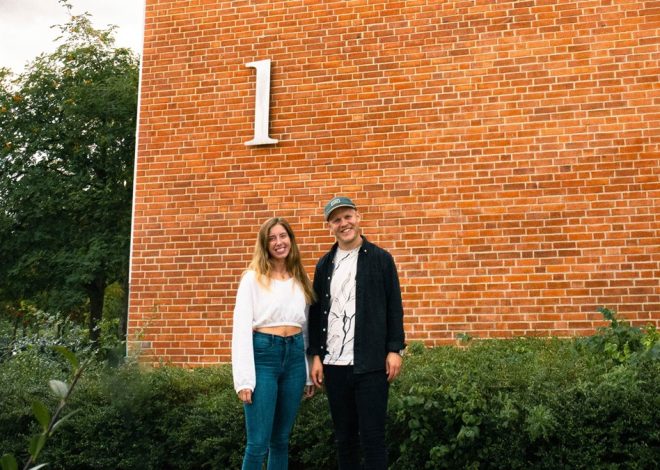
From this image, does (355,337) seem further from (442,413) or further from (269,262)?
(442,413)

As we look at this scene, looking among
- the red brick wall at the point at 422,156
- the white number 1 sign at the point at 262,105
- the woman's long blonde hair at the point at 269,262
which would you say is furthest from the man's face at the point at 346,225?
the white number 1 sign at the point at 262,105

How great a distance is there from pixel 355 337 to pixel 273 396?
1.84 feet

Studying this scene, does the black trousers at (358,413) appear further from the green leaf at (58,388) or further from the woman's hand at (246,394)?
the green leaf at (58,388)

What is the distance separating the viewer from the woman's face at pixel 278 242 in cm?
412

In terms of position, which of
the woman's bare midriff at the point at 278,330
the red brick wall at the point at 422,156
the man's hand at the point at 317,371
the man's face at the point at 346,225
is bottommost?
the man's hand at the point at 317,371

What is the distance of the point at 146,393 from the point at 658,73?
5.39 m

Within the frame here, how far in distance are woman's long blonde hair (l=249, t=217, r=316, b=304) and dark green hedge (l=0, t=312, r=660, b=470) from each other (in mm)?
1135

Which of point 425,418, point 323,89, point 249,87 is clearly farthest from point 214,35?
point 425,418

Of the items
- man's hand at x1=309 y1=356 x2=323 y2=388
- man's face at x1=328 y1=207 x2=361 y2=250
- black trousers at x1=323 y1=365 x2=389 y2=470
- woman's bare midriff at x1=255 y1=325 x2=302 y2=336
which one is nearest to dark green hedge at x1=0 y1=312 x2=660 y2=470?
black trousers at x1=323 y1=365 x2=389 y2=470

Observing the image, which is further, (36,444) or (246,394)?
(246,394)

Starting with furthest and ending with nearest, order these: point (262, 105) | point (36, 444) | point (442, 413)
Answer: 1. point (262, 105)
2. point (442, 413)
3. point (36, 444)

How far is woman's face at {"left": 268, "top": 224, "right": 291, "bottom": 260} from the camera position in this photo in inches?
162

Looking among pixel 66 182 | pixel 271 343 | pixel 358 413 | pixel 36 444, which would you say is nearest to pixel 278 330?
pixel 271 343

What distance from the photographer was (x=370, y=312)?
3941 mm
